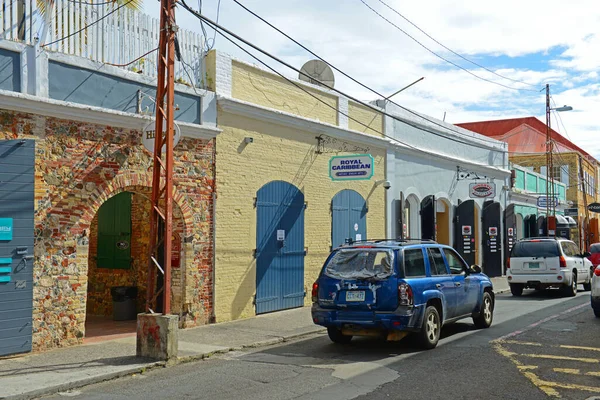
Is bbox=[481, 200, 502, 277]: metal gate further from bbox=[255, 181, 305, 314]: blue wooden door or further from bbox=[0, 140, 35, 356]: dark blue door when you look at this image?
bbox=[0, 140, 35, 356]: dark blue door

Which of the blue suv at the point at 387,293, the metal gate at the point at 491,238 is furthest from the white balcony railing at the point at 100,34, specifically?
the metal gate at the point at 491,238

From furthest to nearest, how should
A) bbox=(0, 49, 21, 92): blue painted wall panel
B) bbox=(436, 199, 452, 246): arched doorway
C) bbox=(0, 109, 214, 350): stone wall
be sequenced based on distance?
bbox=(436, 199, 452, 246): arched doorway < bbox=(0, 109, 214, 350): stone wall < bbox=(0, 49, 21, 92): blue painted wall panel

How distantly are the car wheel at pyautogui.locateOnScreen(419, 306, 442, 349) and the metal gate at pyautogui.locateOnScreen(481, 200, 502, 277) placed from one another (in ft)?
57.0

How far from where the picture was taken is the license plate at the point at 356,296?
9.88m

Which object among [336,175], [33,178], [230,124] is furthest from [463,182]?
[33,178]

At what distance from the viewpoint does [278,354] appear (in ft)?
33.4

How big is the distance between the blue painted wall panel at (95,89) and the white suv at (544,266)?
11.2 metres

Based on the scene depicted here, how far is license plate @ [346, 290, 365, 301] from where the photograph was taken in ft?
32.4

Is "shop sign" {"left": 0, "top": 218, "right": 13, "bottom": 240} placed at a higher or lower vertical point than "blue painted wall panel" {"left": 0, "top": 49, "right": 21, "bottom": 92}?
lower

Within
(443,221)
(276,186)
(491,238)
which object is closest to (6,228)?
(276,186)

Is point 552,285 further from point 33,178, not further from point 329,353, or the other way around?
point 33,178

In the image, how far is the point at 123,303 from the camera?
44.6 ft

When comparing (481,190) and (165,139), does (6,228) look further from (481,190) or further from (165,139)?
(481,190)

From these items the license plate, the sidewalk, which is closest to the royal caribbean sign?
the sidewalk
